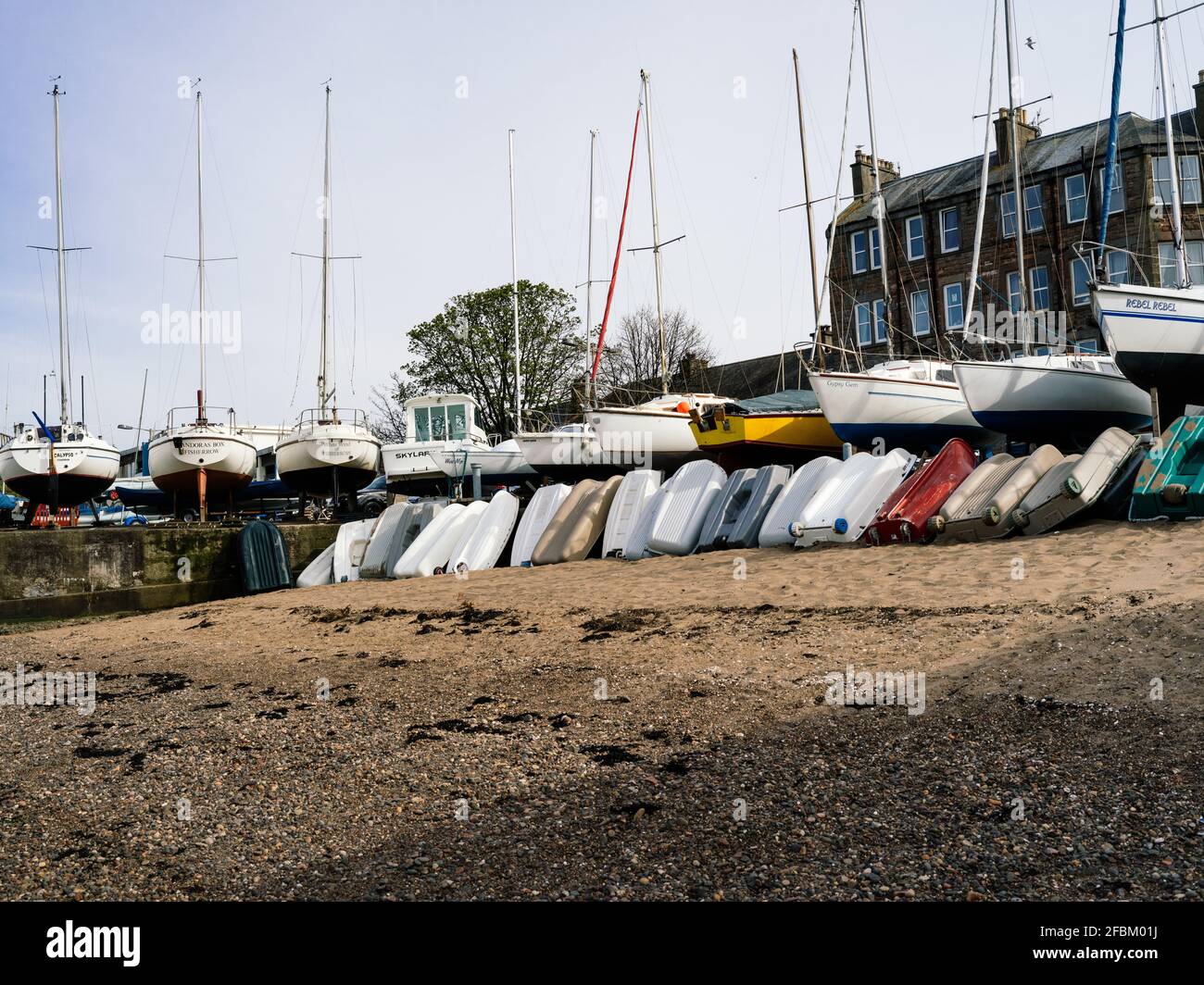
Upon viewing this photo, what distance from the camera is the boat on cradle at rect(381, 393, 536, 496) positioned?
24.5 m

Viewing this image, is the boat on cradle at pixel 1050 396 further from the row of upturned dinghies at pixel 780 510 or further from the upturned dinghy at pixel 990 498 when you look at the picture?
the upturned dinghy at pixel 990 498

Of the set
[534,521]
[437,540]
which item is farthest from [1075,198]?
[437,540]

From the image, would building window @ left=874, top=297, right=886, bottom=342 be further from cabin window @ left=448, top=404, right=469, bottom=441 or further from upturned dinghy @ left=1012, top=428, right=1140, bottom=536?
upturned dinghy @ left=1012, top=428, right=1140, bottom=536

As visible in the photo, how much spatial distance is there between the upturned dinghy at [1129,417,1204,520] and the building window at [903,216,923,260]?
26026mm

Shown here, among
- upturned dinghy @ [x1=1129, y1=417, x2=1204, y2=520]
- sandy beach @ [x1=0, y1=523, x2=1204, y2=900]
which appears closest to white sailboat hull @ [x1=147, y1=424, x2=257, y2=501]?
sandy beach @ [x1=0, y1=523, x2=1204, y2=900]

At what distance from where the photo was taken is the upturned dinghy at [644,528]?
45.7 feet

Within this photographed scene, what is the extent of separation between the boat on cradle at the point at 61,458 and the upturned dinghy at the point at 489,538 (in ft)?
35.8

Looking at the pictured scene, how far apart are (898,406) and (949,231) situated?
2005 cm

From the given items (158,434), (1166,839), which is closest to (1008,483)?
(1166,839)

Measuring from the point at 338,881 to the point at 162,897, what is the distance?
68 cm

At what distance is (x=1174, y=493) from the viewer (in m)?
10.9

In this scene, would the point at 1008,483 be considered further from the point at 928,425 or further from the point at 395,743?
the point at 395,743

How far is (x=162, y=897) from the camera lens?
12.4ft

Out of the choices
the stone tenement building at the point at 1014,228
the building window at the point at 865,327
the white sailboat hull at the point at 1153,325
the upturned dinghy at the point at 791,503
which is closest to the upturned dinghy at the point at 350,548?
the upturned dinghy at the point at 791,503
